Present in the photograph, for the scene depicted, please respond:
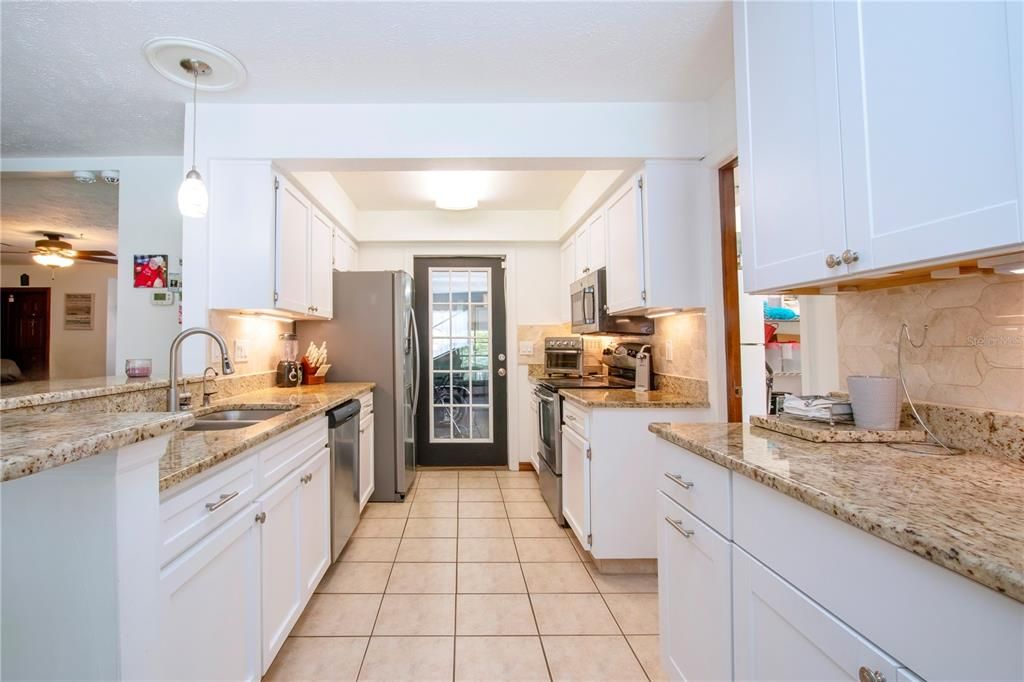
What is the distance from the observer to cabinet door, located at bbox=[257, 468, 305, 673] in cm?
151

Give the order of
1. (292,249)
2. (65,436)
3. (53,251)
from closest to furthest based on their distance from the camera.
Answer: (65,436) < (292,249) < (53,251)

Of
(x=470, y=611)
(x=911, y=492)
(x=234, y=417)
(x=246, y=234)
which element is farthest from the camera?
(x=246, y=234)

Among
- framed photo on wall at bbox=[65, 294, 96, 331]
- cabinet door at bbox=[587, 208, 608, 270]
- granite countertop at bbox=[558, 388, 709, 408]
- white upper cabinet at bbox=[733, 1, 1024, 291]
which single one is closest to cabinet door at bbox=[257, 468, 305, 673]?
granite countertop at bbox=[558, 388, 709, 408]

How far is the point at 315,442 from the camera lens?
208cm

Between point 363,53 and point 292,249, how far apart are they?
1199 mm

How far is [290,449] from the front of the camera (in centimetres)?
177

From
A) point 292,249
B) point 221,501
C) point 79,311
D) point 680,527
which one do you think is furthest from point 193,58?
point 79,311

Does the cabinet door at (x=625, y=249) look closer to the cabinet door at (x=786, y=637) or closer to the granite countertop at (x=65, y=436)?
the cabinet door at (x=786, y=637)

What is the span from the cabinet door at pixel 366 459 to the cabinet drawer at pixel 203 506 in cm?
148

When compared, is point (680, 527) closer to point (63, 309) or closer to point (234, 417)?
point (234, 417)

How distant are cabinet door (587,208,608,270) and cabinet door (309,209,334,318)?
194cm

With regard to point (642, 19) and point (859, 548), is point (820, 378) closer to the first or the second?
point (859, 548)

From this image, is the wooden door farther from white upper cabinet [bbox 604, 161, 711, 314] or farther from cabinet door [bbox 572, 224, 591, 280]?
white upper cabinet [bbox 604, 161, 711, 314]

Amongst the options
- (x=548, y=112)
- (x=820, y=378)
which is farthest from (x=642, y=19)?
(x=820, y=378)
